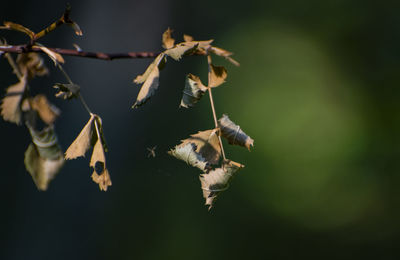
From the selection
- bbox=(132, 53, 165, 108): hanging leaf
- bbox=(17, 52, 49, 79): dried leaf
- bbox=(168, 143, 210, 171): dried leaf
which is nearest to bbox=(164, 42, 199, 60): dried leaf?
bbox=(132, 53, 165, 108): hanging leaf

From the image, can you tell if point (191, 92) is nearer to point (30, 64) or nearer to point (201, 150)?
point (201, 150)

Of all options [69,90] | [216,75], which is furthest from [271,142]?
[69,90]

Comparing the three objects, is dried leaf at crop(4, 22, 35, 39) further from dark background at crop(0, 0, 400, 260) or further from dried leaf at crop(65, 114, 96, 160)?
dark background at crop(0, 0, 400, 260)

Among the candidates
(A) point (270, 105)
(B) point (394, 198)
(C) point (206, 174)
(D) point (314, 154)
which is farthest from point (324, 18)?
(C) point (206, 174)

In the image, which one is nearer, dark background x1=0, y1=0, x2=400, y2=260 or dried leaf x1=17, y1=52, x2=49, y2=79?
dried leaf x1=17, y1=52, x2=49, y2=79

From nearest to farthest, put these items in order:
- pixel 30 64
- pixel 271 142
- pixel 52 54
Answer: pixel 52 54
pixel 30 64
pixel 271 142

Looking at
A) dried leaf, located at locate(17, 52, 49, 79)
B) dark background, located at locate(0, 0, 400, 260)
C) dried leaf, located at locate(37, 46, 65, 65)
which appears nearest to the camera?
dried leaf, located at locate(37, 46, 65, 65)

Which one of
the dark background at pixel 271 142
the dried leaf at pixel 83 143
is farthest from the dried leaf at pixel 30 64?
the dark background at pixel 271 142
